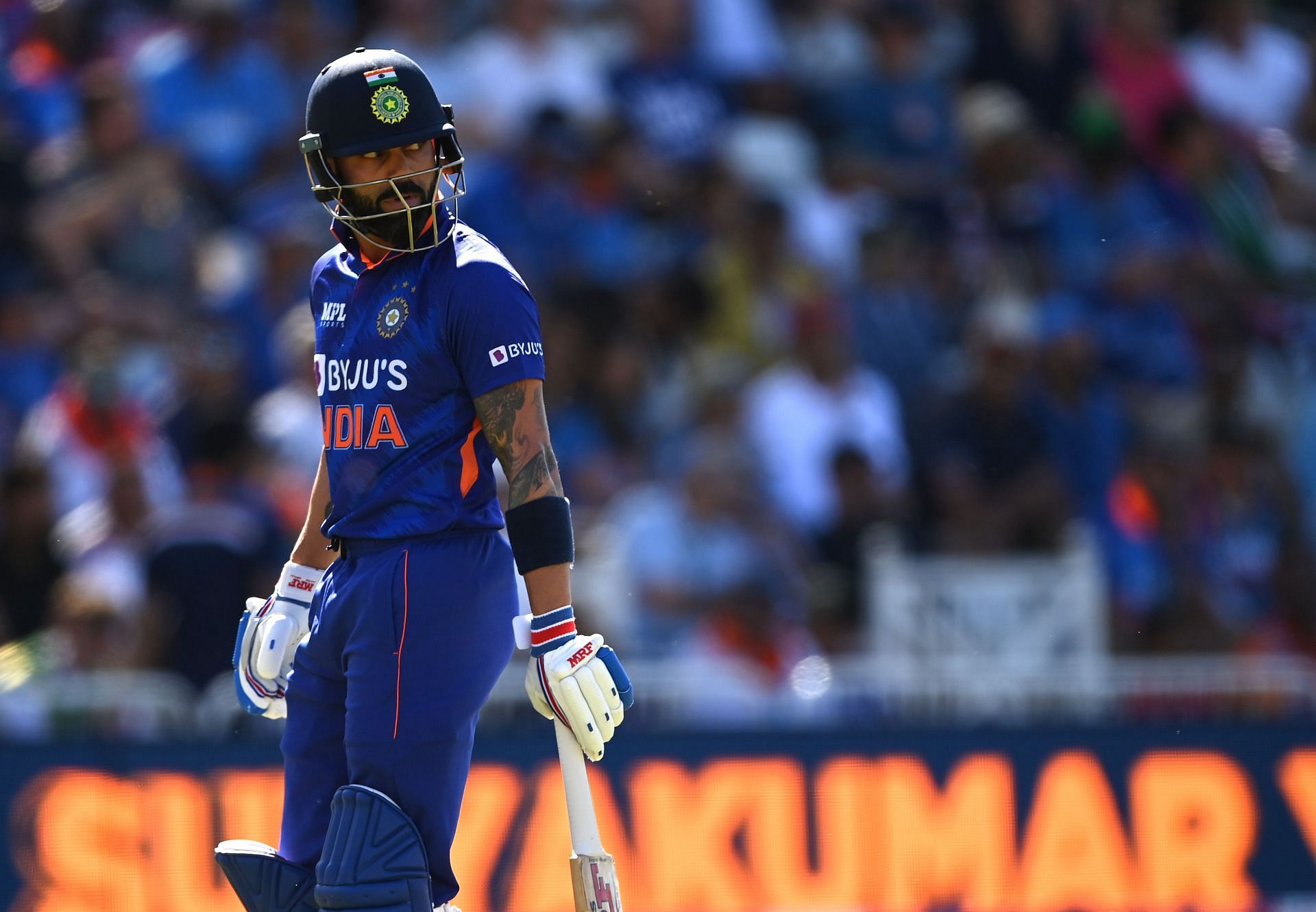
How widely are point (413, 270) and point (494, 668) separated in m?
0.90

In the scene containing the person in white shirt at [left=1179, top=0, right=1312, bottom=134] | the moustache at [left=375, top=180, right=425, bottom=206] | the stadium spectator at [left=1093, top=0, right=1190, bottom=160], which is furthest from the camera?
the person in white shirt at [left=1179, top=0, right=1312, bottom=134]

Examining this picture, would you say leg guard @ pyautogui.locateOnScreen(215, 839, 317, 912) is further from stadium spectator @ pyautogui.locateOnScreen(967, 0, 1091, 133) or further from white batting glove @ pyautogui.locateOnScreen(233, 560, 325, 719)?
stadium spectator @ pyautogui.locateOnScreen(967, 0, 1091, 133)

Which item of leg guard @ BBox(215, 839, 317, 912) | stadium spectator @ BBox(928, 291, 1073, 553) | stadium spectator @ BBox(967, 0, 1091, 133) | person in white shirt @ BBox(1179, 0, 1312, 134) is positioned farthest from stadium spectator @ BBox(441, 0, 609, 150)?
leg guard @ BBox(215, 839, 317, 912)

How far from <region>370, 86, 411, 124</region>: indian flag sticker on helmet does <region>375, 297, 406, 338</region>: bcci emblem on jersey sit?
395mm

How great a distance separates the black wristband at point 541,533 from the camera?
431cm

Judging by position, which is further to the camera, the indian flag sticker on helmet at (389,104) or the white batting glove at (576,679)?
the indian flag sticker on helmet at (389,104)

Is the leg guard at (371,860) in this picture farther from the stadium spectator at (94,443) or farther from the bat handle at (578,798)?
the stadium spectator at (94,443)

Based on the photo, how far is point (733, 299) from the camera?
10164mm

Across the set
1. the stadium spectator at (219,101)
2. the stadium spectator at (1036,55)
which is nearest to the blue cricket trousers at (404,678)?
the stadium spectator at (219,101)

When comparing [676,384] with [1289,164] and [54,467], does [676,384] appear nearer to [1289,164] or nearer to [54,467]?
[54,467]

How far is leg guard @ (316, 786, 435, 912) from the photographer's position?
4242 mm

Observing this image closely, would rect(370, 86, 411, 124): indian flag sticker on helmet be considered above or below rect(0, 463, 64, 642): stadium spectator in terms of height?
above

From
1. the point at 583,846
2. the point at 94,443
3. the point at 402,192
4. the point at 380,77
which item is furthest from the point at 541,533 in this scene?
the point at 94,443

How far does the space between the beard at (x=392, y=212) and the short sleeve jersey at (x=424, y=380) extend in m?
0.07
